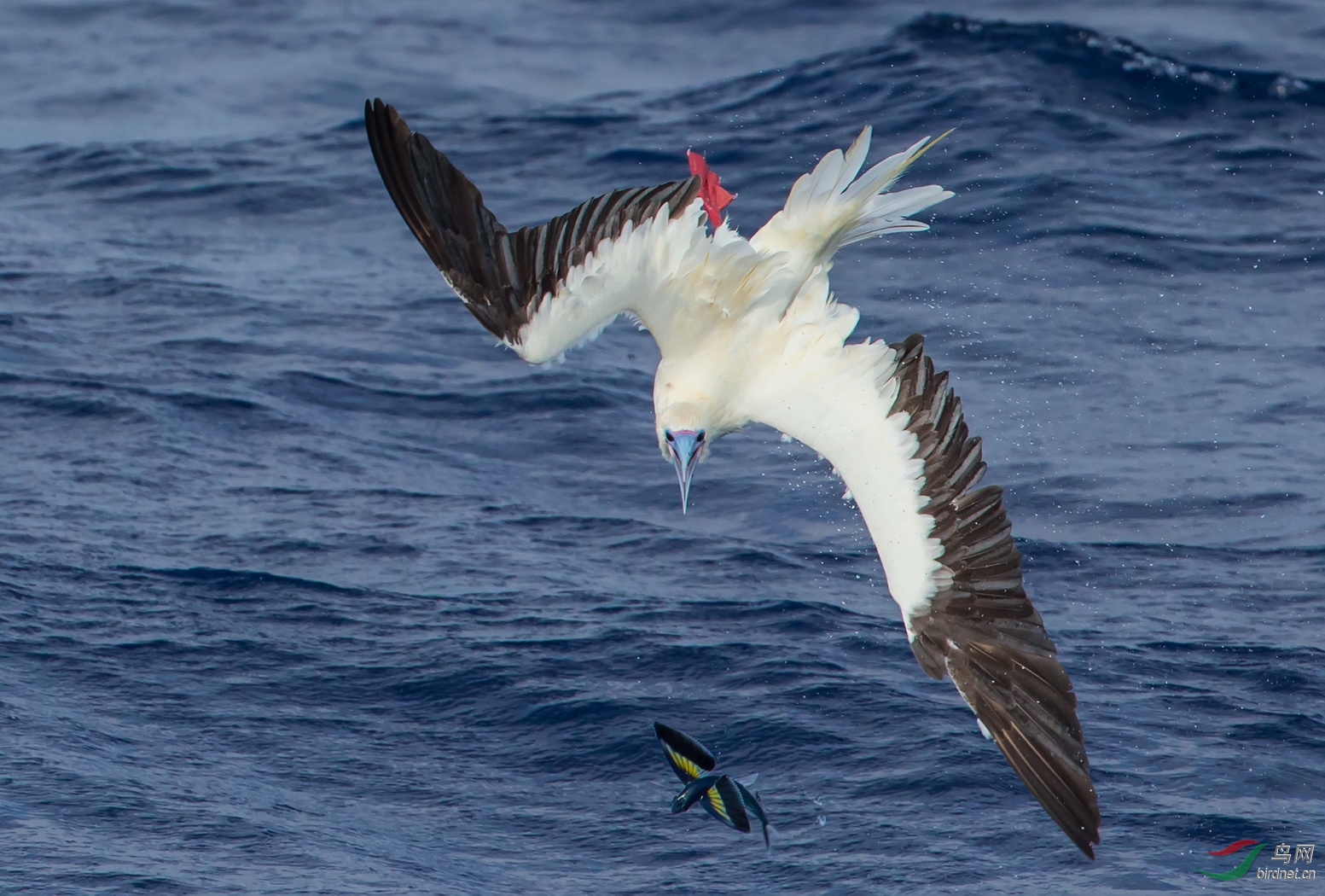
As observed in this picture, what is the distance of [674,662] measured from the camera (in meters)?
7.86

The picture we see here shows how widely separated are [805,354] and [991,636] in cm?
126

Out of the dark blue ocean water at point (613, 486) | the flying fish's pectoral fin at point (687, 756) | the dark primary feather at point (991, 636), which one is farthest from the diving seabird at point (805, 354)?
the dark blue ocean water at point (613, 486)

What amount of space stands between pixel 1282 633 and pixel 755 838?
9.45 feet

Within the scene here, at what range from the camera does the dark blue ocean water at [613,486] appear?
682 centimetres

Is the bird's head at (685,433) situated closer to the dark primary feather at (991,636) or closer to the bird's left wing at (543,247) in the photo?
the bird's left wing at (543,247)

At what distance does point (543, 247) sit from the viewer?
6246mm

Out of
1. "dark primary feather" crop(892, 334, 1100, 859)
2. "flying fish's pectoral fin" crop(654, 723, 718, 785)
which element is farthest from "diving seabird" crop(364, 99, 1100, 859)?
"flying fish's pectoral fin" crop(654, 723, 718, 785)

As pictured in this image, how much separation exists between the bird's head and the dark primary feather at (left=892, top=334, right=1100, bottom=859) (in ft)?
2.82

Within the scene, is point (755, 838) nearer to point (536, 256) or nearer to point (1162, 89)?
point (536, 256)

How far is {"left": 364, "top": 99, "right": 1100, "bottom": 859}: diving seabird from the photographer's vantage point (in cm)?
563

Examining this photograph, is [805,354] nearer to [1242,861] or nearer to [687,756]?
[687,756]

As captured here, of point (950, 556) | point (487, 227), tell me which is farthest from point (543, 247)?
point (950, 556)

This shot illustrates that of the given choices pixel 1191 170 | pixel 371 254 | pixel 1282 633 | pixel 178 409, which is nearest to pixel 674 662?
pixel 1282 633

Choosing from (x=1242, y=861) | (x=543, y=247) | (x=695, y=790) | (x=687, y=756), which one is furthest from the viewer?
(x=1242, y=861)
